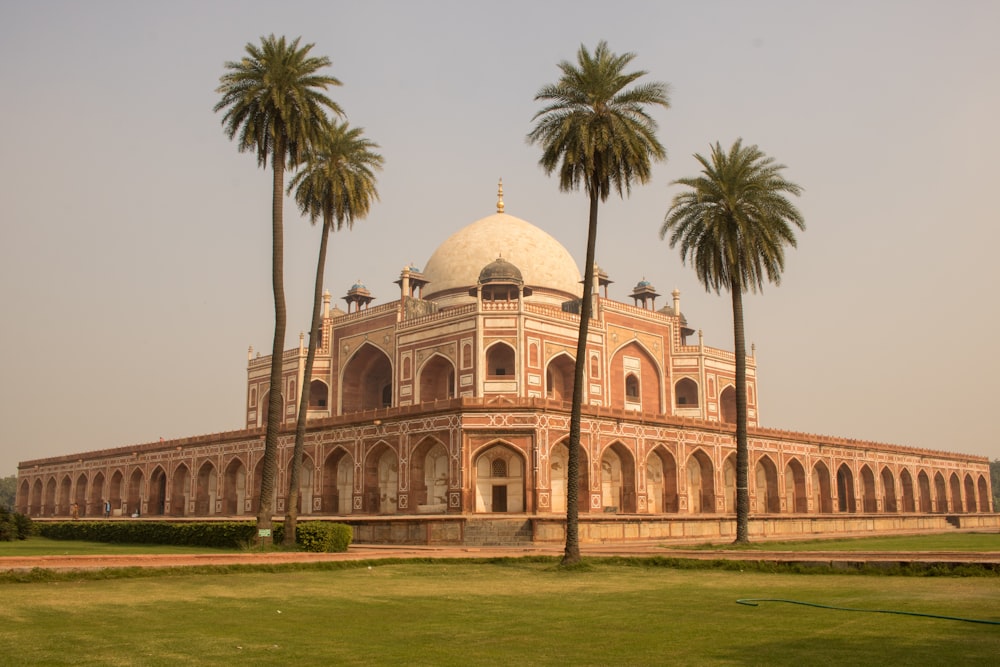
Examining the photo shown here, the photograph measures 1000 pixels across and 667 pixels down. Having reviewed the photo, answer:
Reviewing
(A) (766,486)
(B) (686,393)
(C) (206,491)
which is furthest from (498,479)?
(B) (686,393)

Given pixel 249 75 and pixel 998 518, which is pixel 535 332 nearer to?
pixel 249 75

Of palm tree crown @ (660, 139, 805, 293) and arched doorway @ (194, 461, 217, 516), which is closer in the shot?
palm tree crown @ (660, 139, 805, 293)

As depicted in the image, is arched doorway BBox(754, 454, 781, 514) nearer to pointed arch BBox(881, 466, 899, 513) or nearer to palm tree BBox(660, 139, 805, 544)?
pointed arch BBox(881, 466, 899, 513)

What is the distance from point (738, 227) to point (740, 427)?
602cm

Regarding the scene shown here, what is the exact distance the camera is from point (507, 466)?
36875 millimetres

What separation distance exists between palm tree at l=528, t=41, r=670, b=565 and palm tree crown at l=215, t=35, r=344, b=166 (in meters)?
6.51

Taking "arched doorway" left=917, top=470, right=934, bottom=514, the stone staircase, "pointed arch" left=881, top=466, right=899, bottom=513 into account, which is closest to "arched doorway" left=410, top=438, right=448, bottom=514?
the stone staircase

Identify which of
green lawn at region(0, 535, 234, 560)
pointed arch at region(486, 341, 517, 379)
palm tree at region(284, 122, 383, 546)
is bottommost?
green lawn at region(0, 535, 234, 560)

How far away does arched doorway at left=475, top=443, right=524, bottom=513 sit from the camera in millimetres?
36500

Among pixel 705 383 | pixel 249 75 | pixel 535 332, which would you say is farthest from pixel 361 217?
pixel 705 383

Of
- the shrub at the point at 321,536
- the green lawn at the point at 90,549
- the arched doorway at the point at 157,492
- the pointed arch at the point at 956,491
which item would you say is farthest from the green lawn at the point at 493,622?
the pointed arch at the point at 956,491

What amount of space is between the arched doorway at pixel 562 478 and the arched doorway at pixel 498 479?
1.62 m

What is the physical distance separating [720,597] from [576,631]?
3.67 meters

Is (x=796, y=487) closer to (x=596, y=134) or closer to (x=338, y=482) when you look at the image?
(x=338, y=482)
